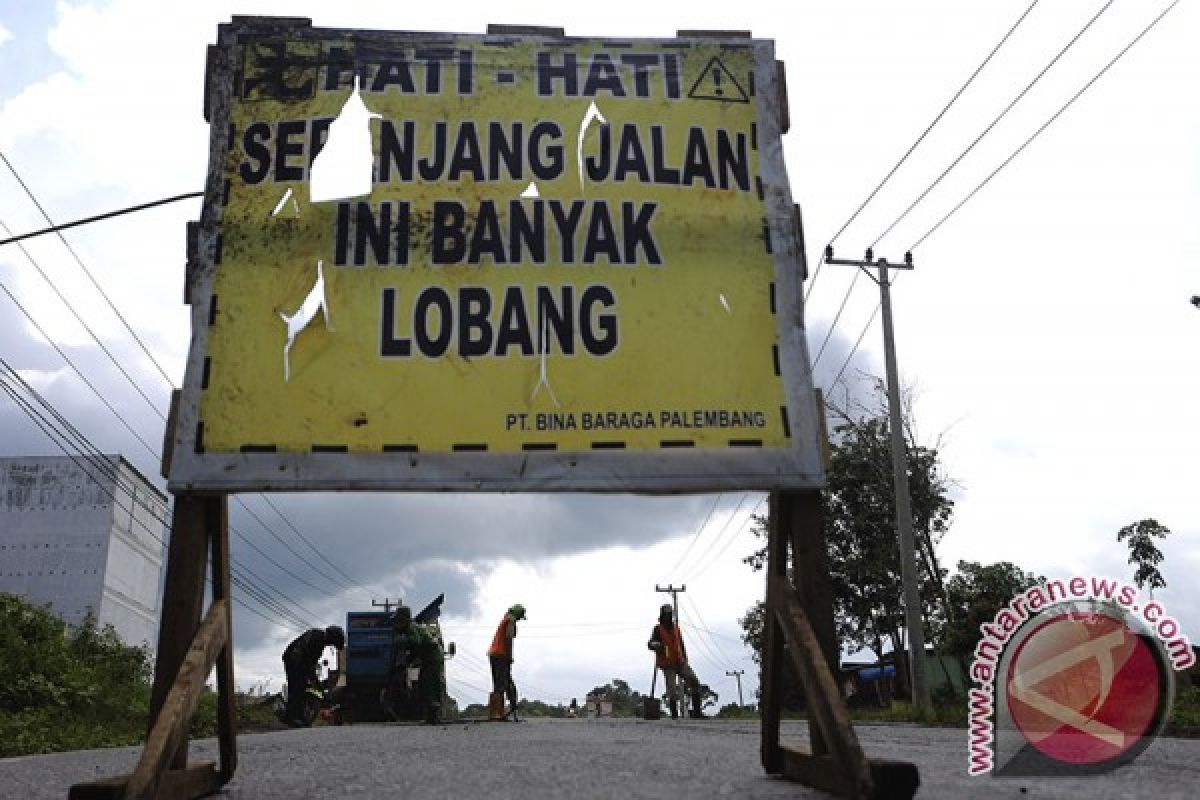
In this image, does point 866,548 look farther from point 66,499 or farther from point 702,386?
point 66,499

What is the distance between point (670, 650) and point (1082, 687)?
8672mm

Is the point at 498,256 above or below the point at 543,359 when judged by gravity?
above

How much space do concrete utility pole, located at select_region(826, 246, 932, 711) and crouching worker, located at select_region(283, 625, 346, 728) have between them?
9.10m

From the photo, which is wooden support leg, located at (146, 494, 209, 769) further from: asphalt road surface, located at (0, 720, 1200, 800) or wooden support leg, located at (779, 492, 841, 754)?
Answer: wooden support leg, located at (779, 492, 841, 754)

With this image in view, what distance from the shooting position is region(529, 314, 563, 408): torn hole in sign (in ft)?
→ 11.1

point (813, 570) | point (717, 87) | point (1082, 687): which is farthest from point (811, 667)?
point (1082, 687)

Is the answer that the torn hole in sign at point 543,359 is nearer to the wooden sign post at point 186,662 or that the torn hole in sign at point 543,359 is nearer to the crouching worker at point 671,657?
the wooden sign post at point 186,662

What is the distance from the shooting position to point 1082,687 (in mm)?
4719

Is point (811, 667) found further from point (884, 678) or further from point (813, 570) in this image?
point (884, 678)

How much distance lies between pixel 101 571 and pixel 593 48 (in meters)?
49.7

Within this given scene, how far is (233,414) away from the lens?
10.8 feet

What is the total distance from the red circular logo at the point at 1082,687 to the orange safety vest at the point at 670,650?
7.63m

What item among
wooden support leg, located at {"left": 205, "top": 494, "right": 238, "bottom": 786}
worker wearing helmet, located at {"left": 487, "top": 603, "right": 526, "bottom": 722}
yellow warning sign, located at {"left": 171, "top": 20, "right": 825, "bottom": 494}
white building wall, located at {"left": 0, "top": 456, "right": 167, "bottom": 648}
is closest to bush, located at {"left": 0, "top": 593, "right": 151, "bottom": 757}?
worker wearing helmet, located at {"left": 487, "top": 603, "right": 526, "bottom": 722}

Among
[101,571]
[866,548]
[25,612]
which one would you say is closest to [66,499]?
[101,571]
